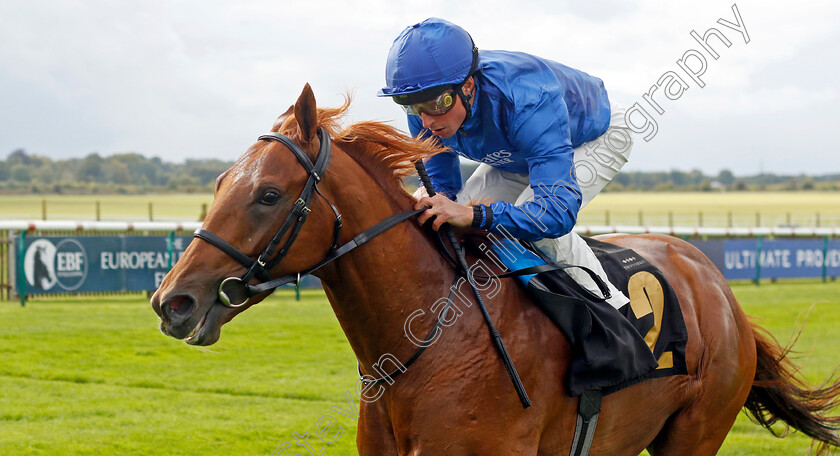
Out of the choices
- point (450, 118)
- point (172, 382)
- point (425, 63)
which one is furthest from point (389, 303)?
point (172, 382)

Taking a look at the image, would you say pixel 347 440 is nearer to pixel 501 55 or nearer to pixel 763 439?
pixel 763 439

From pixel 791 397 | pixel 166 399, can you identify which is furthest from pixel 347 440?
pixel 791 397

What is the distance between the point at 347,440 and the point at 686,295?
9.63ft

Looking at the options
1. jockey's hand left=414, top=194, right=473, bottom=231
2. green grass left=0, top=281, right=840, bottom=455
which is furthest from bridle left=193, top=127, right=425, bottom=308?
green grass left=0, top=281, right=840, bottom=455

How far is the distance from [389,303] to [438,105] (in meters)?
0.67

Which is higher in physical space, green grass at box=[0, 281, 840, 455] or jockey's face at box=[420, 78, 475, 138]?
jockey's face at box=[420, 78, 475, 138]

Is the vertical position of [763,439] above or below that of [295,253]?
below

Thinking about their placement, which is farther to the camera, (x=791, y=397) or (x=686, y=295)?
(x=791, y=397)

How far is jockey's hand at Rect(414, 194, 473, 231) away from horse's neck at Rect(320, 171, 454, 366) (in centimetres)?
7

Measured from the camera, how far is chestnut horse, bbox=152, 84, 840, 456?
83.4 inches

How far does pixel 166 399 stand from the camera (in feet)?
21.0

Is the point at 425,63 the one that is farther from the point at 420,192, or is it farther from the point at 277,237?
the point at 277,237

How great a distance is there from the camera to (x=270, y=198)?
7.05 ft

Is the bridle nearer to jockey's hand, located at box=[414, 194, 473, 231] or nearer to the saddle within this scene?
jockey's hand, located at box=[414, 194, 473, 231]
